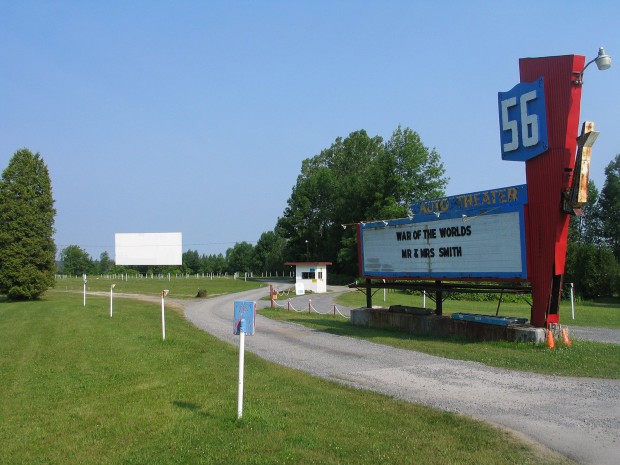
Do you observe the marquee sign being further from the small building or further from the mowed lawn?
the small building

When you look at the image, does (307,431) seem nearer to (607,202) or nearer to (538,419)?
(538,419)

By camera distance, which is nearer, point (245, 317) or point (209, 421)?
point (209, 421)

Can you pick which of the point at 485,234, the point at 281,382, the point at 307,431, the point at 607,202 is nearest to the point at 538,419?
the point at 307,431

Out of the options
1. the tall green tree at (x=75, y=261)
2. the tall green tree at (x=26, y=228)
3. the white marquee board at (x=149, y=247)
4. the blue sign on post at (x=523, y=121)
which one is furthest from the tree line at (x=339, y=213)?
the tall green tree at (x=75, y=261)

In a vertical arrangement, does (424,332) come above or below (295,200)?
below

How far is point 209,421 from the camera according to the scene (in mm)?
7805

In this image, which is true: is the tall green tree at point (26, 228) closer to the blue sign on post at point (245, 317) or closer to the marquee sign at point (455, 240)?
the marquee sign at point (455, 240)

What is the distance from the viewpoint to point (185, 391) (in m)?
10.0

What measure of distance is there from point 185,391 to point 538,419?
Result: 19.7ft

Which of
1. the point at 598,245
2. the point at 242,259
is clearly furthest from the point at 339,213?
the point at 242,259

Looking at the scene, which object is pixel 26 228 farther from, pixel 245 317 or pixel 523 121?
pixel 245 317

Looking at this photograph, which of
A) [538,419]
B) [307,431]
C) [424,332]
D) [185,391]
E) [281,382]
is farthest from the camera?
[424,332]

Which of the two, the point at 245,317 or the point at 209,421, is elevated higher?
the point at 245,317

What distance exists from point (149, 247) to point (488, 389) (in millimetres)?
85028
